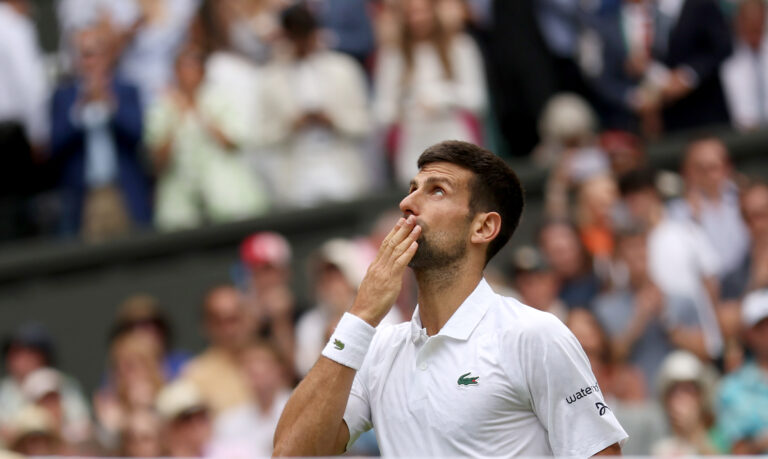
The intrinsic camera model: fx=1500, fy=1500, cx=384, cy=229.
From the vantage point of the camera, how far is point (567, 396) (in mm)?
4230

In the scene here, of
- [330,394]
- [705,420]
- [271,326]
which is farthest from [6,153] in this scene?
[330,394]

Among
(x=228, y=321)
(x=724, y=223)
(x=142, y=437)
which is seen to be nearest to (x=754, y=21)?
(x=724, y=223)

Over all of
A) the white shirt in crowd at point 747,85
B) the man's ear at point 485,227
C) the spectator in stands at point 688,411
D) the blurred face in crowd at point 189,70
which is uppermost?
the blurred face in crowd at point 189,70

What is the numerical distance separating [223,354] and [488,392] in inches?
193

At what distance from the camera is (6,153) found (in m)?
11.9

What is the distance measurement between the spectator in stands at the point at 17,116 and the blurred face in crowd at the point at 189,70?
64.4 inches

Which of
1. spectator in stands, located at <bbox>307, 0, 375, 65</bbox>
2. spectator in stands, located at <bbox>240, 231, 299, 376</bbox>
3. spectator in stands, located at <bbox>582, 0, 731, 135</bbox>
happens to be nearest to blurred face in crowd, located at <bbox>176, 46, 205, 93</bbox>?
spectator in stands, located at <bbox>307, 0, 375, 65</bbox>

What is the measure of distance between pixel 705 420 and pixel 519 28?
4.12m

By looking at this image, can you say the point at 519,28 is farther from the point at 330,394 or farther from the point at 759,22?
the point at 330,394

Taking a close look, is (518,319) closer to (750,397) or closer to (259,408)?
(750,397)

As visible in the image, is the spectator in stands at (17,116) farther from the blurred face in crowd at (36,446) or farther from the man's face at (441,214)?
the man's face at (441,214)

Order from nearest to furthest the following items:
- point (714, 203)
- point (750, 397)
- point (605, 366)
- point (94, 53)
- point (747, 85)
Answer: point (750, 397) → point (605, 366) → point (714, 203) → point (747, 85) → point (94, 53)

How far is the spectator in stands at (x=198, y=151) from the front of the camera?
10703 mm

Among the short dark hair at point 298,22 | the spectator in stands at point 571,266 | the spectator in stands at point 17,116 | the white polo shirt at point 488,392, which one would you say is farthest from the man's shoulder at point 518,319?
the spectator in stands at point 17,116
